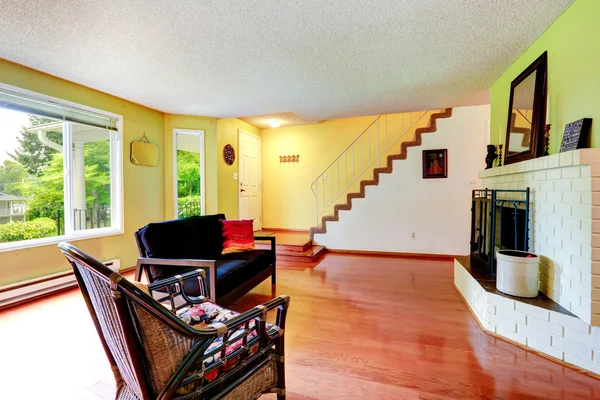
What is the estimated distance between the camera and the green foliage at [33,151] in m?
3.04

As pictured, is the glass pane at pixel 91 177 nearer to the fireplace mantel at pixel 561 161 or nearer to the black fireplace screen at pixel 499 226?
the black fireplace screen at pixel 499 226

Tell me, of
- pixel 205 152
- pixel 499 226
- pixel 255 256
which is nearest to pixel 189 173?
pixel 205 152

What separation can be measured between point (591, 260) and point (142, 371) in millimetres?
2529

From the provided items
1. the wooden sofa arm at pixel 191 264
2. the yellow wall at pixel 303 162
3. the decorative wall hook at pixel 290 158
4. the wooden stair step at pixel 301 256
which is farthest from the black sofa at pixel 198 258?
the decorative wall hook at pixel 290 158

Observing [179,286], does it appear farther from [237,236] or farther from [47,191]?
[47,191]

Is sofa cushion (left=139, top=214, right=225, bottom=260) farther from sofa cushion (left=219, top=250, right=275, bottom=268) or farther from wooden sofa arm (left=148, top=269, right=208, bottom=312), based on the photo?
wooden sofa arm (left=148, top=269, right=208, bottom=312)

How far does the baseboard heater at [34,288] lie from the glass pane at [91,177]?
65 cm

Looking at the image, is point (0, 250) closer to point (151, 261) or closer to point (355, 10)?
point (151, 261)

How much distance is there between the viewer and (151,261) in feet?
7.43

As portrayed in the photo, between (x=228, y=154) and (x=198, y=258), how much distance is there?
3.00 meters

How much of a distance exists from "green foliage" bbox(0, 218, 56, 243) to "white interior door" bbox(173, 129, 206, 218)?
1757 millimetres

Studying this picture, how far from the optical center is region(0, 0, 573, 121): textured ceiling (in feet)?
6.68

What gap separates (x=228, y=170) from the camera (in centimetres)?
534

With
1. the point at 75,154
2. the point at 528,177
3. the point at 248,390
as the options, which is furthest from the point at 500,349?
the point at 75,154
